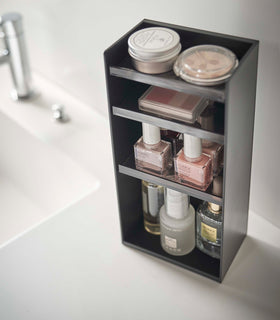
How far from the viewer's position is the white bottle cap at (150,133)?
87 centimetres

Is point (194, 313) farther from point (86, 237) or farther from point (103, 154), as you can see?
point (103, 154)

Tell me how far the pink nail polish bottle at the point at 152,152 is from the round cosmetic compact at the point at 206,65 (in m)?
0.12

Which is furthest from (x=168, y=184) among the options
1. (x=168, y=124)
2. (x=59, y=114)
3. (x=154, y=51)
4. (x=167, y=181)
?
(x=59, y=114)

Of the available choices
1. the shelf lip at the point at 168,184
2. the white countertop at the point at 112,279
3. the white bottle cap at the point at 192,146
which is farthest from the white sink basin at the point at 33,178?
the white bottle cap at the point at 192,146

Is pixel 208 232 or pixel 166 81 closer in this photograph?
pixel 166 81

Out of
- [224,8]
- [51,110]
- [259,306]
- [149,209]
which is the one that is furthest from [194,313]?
[51,110]

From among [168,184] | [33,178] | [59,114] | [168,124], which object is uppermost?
[168,124]

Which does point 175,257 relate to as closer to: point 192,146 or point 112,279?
point 112,279

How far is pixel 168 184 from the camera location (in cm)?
88

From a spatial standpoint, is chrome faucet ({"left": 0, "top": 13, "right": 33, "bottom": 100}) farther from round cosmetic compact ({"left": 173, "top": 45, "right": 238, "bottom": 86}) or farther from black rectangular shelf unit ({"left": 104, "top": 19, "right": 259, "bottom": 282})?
round cosmetic compact ({"left": 173, "top": 45, "right": 238, "bottom": 86})

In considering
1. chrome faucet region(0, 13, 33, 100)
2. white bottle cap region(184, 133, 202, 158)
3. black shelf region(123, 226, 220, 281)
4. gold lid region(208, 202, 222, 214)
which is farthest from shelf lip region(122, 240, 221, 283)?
chrome faucet region(0, 13, 33, 100)

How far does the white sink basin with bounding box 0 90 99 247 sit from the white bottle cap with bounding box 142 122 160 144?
0.31 metres

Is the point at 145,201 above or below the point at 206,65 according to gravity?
below

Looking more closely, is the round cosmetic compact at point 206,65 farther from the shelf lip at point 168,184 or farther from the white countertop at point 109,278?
the white countertop at point 109,278
